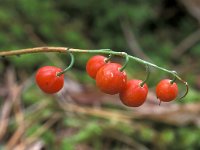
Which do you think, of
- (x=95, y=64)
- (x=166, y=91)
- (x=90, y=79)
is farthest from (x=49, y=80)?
(x=90, y=79)

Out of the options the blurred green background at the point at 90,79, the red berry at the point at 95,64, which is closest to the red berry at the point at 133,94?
the red berry at the point at 95,64

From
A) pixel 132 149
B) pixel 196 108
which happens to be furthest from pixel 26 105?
pixel 196 108

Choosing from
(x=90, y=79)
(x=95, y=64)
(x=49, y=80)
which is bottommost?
(x=49, y=80)

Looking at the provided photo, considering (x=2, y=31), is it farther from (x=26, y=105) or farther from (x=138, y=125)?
(x=138, y=125)

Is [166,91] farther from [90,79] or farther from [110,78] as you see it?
[90,79]

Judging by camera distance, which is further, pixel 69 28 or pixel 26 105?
pixel 69 28

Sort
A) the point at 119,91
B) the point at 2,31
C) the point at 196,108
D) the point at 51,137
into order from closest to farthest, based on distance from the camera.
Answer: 1. the point at 119,91
2. the point at 51,137
3. the point at 196,108
4. the point at 2,31

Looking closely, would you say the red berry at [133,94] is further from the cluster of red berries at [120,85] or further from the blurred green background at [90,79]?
the blurred green background at [90,79]

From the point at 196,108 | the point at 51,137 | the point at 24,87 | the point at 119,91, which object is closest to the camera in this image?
the point at 119,91
